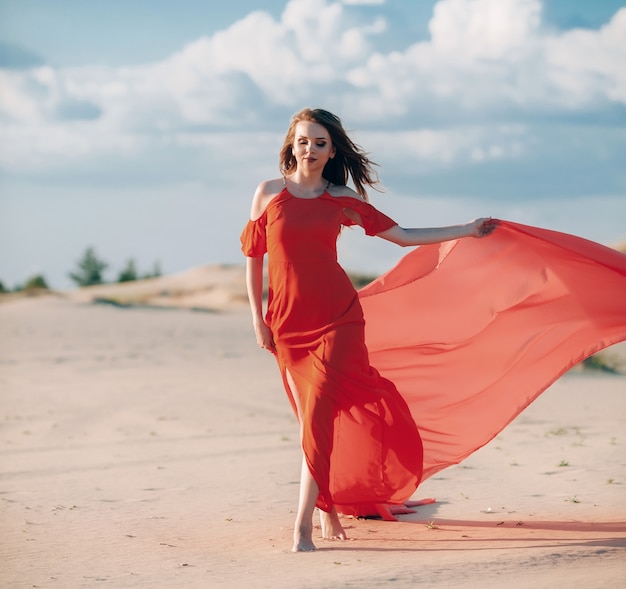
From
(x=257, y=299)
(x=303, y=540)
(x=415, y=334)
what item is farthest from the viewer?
(x=415, y=334)

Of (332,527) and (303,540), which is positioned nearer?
(303,540)

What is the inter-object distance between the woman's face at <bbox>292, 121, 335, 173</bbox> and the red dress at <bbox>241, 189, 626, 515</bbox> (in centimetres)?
22

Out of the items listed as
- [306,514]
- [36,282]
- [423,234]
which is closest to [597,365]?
[423,234]

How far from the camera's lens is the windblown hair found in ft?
22.5

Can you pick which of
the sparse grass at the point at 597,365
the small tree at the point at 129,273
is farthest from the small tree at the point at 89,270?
the sparse grass at the point at 597,365

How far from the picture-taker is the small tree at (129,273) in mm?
57188

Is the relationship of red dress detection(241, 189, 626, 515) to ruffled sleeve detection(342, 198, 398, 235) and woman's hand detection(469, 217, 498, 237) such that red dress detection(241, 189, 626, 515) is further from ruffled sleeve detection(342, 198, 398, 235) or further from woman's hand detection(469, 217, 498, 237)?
woman's hand detection(469, 217, 498, 237)

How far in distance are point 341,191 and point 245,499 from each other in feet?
9.36

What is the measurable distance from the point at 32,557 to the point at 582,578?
3.27 metres

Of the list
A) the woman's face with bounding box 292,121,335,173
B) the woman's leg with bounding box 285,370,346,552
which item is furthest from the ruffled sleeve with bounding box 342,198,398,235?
the woman's leg with bounding box 285,370,346,552

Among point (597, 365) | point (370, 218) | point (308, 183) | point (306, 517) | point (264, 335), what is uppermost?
point (308, 183)

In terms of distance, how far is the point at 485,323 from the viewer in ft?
25.3

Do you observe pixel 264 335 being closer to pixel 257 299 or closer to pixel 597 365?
pixel 257 299

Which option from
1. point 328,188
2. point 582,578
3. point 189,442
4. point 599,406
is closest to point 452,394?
point 328,188
